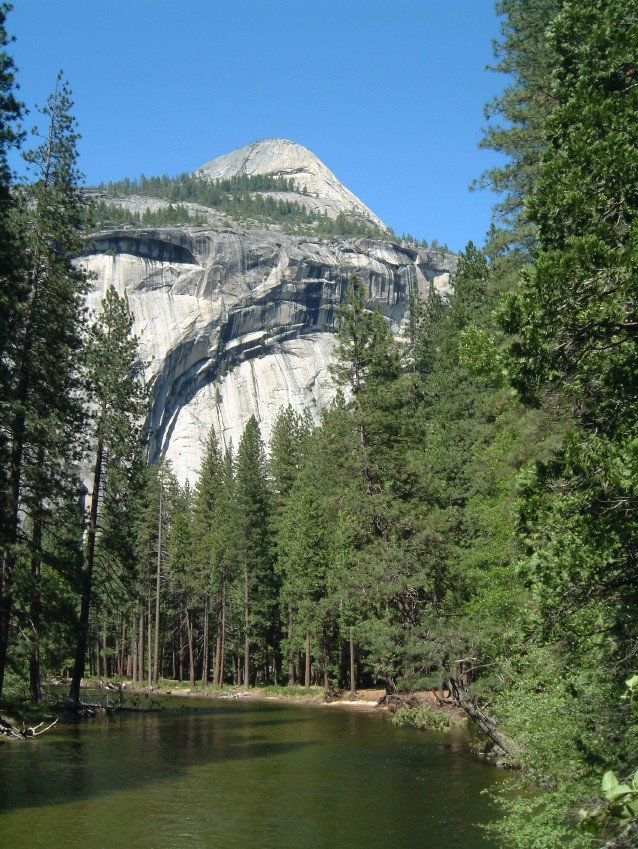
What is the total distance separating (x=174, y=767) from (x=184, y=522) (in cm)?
4036

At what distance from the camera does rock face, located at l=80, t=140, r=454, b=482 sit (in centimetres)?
11269

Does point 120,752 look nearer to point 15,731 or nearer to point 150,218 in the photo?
point 15,731

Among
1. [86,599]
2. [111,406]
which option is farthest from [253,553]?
[86,599]

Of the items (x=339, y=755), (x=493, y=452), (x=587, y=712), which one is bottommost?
(x=339, y=755)

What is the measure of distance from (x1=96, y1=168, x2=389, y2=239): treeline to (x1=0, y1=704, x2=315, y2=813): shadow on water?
107474 mm

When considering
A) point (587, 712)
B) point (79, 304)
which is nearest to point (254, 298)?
point (79, 304)

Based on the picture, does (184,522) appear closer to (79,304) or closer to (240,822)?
(79,304)

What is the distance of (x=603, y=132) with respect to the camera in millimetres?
8078

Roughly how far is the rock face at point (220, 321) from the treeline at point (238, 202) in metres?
12.4

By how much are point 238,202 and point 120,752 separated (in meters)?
154

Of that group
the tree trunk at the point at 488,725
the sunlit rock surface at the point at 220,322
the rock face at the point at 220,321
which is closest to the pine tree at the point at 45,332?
the tree trunk at the point at 488,725

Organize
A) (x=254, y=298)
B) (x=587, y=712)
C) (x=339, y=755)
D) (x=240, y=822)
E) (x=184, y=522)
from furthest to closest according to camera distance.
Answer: (x=254, y=298), (x=184, y=522), (x=339, y=755), (x=240, y=822), (x=587, y=712)

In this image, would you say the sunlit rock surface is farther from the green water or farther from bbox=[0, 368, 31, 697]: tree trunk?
bbox=[0, 368, 31, 697]: tree trunk

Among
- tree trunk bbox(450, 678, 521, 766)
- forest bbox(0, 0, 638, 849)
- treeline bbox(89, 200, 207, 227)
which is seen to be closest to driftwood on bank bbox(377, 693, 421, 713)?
forest bbox(0, 0, 638, 849)
